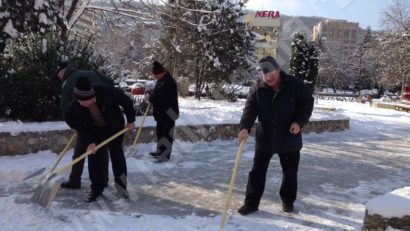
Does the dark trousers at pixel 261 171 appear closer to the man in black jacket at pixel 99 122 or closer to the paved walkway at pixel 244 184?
the paved walkway at pixel 244 184

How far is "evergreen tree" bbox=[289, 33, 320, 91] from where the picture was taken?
23.1 metres

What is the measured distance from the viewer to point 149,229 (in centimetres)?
437

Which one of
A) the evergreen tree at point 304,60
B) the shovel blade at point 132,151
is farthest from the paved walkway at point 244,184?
the evergreen tree at point 304,60

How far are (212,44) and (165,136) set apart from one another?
13119mm

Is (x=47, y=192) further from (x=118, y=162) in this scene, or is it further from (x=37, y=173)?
(x=37, y=173)

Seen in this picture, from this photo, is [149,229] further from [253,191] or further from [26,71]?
[26,71]

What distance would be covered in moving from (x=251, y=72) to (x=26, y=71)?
15603mm

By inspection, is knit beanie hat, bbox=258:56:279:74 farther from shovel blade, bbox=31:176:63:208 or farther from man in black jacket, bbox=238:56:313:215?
shovel blade, bbox=31:176:63:208

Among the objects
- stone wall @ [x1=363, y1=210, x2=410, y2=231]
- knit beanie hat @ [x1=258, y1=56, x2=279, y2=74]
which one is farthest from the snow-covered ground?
knit beanie hat @ [x1=258, y1=56, x2=279, y2=74]

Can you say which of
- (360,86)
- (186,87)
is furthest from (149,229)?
(360,86)

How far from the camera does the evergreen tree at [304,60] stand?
75.7ft

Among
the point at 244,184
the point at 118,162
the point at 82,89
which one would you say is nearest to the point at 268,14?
the point at 244,184

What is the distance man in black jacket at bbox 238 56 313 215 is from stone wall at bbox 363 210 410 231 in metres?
1.09

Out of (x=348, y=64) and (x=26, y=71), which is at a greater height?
(x=348, y=64)
